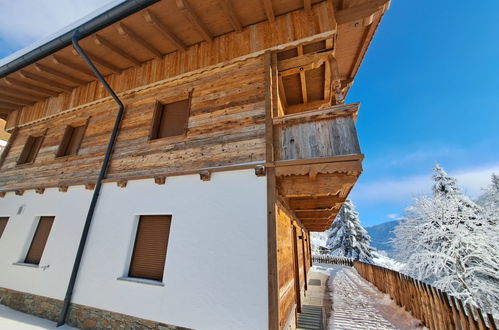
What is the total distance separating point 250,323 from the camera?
3.55m

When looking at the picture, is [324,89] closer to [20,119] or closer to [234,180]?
[234,180]

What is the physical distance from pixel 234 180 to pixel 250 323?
2551mm

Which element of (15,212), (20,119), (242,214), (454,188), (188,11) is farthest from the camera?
(454,188)

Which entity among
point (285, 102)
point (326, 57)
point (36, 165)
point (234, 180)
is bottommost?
point (234, 180)

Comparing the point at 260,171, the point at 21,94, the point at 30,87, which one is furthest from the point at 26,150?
the point at 260,171

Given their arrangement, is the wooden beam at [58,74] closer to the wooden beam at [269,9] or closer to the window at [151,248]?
the window at [151,248]

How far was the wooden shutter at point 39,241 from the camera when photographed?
6.28 m

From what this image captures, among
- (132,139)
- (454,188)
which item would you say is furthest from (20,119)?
(454,188)

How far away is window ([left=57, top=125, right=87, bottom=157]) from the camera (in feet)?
24.5

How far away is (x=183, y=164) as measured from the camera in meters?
5.25

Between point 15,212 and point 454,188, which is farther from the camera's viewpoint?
point 454,188

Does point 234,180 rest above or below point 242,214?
above

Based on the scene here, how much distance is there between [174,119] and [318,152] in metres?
4.29

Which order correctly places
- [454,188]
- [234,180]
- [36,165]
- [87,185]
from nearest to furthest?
[234,180], [87,185], [36,165], [454,188]
